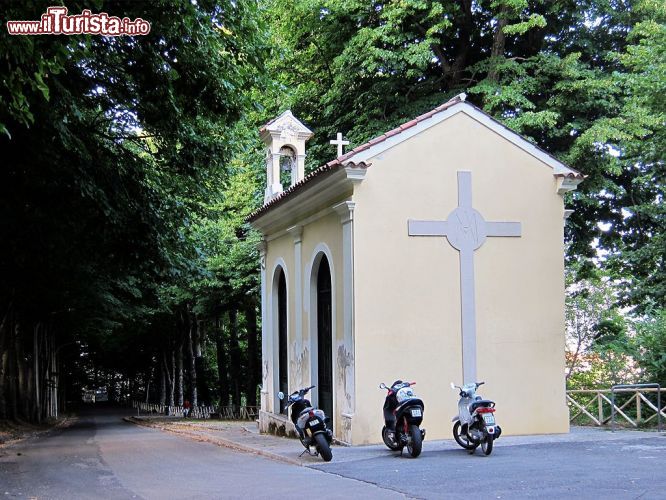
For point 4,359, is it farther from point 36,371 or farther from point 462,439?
point 462,439

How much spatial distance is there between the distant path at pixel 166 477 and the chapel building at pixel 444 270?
A: 8.45 ft

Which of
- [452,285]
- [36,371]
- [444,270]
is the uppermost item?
[444,270]

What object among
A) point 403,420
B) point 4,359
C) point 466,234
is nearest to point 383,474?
point 403,420

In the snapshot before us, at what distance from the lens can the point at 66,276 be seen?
79.0ft

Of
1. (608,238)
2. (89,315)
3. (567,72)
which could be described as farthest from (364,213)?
(89,315)

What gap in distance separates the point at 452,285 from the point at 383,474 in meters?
5.04

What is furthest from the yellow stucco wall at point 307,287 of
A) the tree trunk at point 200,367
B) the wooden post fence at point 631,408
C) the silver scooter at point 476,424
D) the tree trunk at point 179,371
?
the tree trunk at point 179,371

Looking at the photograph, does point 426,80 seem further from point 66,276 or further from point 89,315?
point 89,315

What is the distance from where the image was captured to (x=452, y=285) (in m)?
14.4

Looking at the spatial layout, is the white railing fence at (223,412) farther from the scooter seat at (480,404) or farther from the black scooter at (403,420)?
the scooter seat at (480,404)

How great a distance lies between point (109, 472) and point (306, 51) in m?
16.8

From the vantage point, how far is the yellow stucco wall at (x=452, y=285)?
45.6 ft

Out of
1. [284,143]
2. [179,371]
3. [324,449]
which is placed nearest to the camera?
[324,449]

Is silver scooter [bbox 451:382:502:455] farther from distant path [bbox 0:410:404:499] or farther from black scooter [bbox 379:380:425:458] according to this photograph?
distant path [bbox 0:410:404:499]
